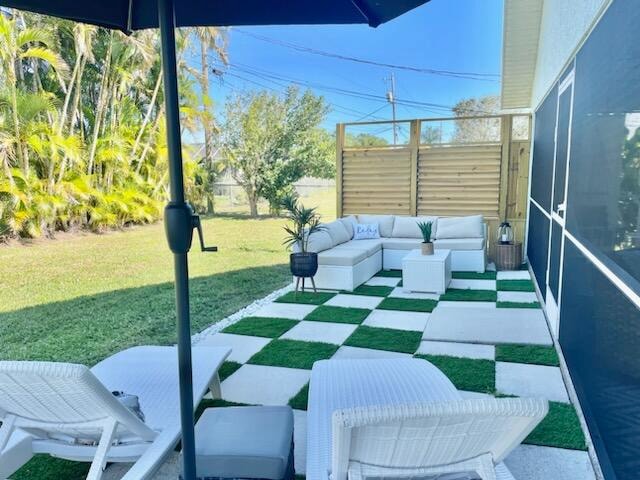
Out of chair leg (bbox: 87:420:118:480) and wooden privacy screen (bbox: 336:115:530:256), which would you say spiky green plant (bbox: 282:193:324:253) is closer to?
wooden privacy screen (bbox: 336:115:530:256)

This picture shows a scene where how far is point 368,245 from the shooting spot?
6.55m

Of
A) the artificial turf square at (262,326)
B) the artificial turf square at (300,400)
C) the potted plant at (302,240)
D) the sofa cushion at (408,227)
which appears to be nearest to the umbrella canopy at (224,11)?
the artificial turf square at (300,400)

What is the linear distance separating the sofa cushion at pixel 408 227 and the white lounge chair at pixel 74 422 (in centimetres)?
561

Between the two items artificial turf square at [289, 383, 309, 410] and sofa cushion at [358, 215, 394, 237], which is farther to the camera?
sofa cushion at [358, 215, 394, 237]

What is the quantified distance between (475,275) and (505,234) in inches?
45.1

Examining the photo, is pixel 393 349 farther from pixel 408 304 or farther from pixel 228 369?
pixel 408 304

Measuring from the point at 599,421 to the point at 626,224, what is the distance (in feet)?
→ 3.24

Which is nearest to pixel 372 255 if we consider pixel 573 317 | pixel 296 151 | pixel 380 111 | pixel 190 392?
pixel 573 317

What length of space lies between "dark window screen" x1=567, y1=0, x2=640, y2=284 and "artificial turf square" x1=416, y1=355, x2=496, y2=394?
1.06 meters

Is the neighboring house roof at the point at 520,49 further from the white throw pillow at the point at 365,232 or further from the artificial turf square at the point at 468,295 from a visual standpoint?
the artificial turf square at the point at 468,295

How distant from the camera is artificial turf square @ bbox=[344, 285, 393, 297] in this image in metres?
5.43

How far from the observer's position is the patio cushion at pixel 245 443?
4.52ft

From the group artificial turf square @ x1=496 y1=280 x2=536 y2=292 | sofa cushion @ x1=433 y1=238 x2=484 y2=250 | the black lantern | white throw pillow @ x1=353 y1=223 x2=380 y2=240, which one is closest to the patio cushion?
artificial turf square @ x1=496 y1=280 x2=536 y2=292

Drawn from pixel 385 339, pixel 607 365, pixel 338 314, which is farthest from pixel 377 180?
pixel 607 365
